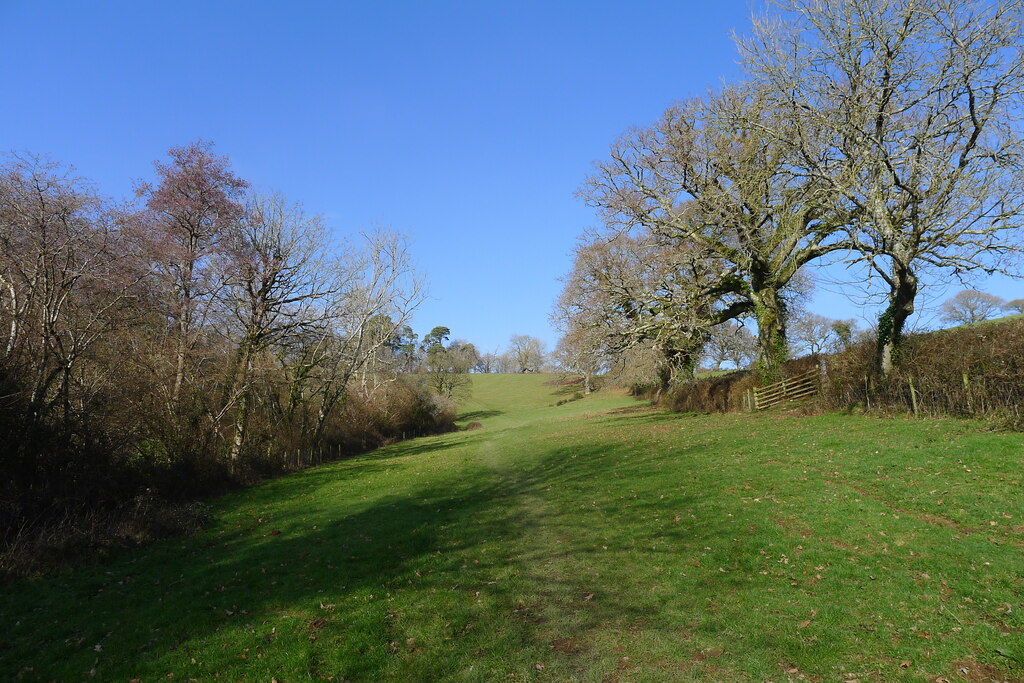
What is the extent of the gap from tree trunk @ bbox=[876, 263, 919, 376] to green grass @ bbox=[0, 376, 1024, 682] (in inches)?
190

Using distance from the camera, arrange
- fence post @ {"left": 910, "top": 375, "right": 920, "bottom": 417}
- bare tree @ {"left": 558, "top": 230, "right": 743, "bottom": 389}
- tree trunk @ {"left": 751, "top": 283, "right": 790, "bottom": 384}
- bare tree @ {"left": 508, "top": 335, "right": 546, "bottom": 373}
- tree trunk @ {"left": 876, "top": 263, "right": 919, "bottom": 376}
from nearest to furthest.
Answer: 1. fence post @ {"left": 910, "top": 375, "right": 920, "bottom": 417}
2. tree trunk @ {"left": 876, "top": 263, "right": 919, "bottom": 376}
3. tree trunk @ {"left": 751, "top": 283, "right": 790, "bottom": 384}
4. bare tree @ {"left": 558, "top": 230, "right": 743, "bottom": 389}
5. bare tree @ {"left": 508, "top": 335, "right": 546, "bottom": 373}

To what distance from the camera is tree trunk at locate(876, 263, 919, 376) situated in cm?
1795

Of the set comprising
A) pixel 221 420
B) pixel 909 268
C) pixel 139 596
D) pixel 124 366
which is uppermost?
pixel 909 268

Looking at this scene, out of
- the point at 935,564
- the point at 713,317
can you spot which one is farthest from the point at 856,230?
the point at 935,564

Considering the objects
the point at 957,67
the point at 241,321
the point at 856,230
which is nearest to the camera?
the point at 957,67

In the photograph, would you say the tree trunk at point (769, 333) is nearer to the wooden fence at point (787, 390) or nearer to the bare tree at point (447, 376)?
the wooden fence at point (787, 390)

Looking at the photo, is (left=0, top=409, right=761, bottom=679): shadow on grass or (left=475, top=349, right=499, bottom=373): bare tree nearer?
(left=0, top=409, right=761, bottom=679): shadow on grass

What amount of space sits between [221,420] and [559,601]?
684 inches

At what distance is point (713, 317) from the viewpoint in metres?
28.2

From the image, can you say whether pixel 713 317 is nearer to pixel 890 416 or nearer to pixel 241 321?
pixel 890 416

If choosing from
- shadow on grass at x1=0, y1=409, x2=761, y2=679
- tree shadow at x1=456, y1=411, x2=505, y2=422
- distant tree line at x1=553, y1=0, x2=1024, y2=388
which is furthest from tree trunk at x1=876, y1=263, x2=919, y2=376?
tree shadow at x1=456, y1=411, x2=505, y2=422

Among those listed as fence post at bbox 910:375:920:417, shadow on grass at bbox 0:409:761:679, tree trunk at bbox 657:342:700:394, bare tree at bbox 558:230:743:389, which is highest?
bare tree at bbox 558:230:743:389

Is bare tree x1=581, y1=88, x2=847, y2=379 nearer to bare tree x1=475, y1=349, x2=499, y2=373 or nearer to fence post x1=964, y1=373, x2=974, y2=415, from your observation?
fence post x1=964, y1=373, x2=974, y2=415

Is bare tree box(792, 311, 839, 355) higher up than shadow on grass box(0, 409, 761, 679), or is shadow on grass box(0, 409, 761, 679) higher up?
bare tree box(792, 311, 839, 355)
